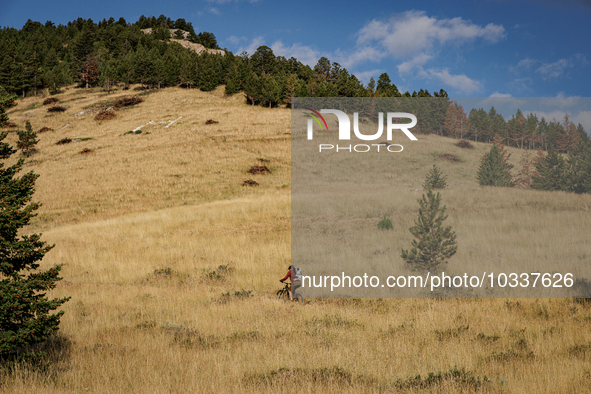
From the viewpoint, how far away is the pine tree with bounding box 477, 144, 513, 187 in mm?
15367

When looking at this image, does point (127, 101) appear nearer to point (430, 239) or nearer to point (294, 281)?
point (294, 281)

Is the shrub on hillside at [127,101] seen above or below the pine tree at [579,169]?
above

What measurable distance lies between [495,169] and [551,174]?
370 cm

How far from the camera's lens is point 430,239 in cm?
1193

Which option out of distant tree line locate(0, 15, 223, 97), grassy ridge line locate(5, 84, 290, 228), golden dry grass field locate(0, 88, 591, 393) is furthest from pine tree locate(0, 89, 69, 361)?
distant tree line locate(0, 15, 223, 97)

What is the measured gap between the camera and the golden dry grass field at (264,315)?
5.39 metres

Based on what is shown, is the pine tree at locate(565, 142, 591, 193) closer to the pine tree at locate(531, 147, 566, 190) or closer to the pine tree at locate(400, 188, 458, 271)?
the pine tree at locate(531, 147, 566, 190)

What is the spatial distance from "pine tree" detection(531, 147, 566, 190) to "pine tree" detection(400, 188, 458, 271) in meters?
8.39

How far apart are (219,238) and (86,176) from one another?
2836cm

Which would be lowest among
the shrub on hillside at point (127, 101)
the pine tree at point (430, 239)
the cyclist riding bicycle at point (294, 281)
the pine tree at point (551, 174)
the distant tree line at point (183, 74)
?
the cyclist riding bicycle at point (294, 281)

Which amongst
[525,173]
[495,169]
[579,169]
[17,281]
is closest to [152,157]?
[495,169]

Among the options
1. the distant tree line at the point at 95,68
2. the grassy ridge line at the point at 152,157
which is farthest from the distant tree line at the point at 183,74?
the grassy ridge line at the point at 152,157

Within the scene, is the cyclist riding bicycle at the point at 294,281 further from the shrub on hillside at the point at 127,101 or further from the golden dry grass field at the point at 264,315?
the shrub on hillside at the point at 127,101

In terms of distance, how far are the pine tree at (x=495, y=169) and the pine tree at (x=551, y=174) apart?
2249 millimetres
